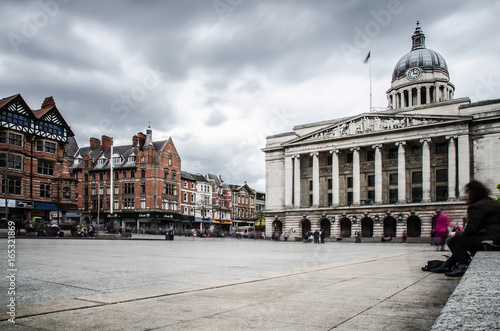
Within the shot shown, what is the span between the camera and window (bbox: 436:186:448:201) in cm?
5449

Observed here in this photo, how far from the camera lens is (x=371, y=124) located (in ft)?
195

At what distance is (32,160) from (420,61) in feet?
226

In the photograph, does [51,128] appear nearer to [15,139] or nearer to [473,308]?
[15,139]

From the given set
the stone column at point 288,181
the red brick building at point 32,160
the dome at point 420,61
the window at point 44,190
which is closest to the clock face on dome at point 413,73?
the dome at point 420,61

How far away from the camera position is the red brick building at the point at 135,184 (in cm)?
7619

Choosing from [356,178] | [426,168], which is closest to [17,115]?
[356,178]

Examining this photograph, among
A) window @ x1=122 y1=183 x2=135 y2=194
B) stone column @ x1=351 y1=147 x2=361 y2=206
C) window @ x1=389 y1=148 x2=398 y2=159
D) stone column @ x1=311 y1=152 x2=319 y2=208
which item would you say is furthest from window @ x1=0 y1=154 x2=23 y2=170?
window @ x1=389 y1=148 x2=398 y2=159

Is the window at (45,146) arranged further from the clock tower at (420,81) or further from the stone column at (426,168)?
the clock tower at (420,81)

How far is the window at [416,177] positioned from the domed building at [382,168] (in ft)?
0.43

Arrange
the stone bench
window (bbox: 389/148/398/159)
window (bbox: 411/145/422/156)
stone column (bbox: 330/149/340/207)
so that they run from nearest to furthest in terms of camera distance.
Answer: the stone bench, window (bbox: 411/145/422/156), window (bbox: 389/148/398/159), stone column (bbox: 330/149/340/207)

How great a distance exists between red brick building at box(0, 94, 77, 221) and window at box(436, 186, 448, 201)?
47004 mm

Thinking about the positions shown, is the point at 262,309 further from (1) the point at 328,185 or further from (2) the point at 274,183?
(2) the point at 274,183

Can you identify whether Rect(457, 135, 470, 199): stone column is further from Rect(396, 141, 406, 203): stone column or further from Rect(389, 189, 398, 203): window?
Rect(389, 189, 398, 203): window

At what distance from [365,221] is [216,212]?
45363 mm
